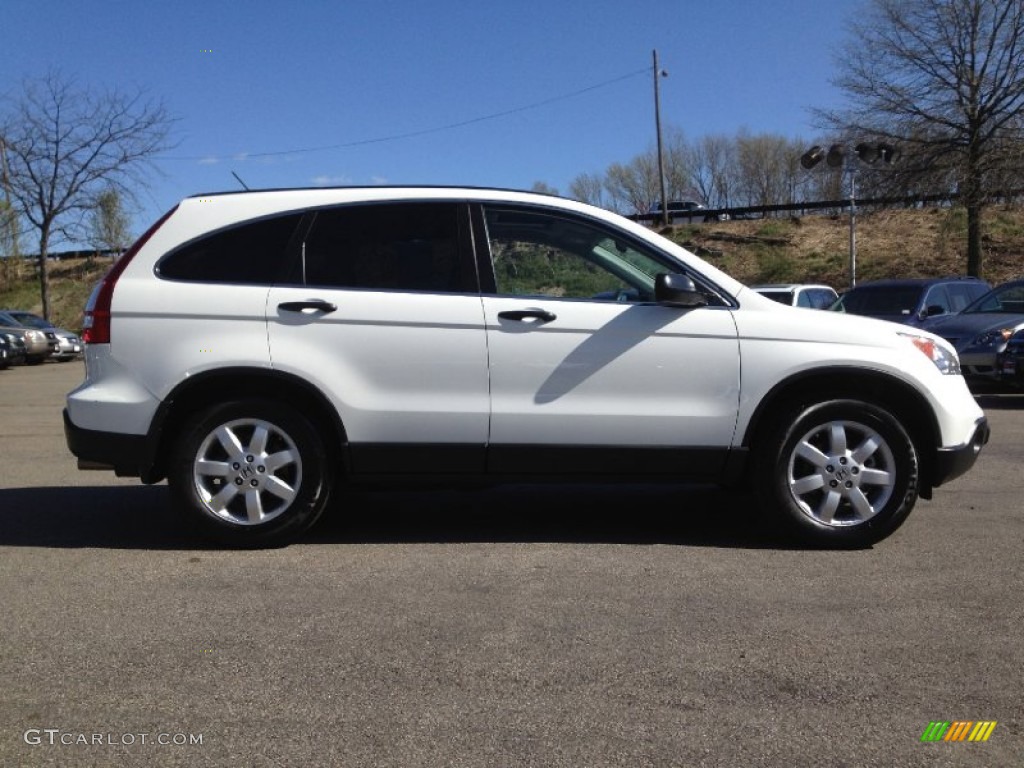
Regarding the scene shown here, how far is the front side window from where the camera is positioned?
198 inches

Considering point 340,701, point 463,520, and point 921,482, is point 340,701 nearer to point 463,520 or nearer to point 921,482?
point 463,520

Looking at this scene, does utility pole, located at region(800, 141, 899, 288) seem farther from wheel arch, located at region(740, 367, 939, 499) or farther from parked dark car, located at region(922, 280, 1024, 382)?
wheel arch, located at region(740, 367, 939, 499)

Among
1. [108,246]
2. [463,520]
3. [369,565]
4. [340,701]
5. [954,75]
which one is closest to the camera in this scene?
[340,701]

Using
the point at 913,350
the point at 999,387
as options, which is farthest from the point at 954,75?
the point at 913,350

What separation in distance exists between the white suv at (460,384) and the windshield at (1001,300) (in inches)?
375

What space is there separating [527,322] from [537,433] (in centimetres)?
59

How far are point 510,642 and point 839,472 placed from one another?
2165mm

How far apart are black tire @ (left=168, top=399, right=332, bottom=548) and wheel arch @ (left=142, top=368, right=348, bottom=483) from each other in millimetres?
87

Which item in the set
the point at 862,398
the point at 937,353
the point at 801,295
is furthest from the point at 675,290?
the point at 801,295

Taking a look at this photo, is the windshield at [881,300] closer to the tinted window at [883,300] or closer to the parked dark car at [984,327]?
the tinted window at [883,300]

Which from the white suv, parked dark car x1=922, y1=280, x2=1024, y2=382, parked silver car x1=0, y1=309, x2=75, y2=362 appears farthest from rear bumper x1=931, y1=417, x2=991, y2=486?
parked silver car x1=0, y1=309, x2=75, y2=362

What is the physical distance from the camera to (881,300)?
14039 millimetres

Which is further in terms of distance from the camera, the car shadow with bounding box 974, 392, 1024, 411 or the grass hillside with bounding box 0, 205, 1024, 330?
the grass hillside with bounding box 0, 205, 1024, 330

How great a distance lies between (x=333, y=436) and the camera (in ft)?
16.6
